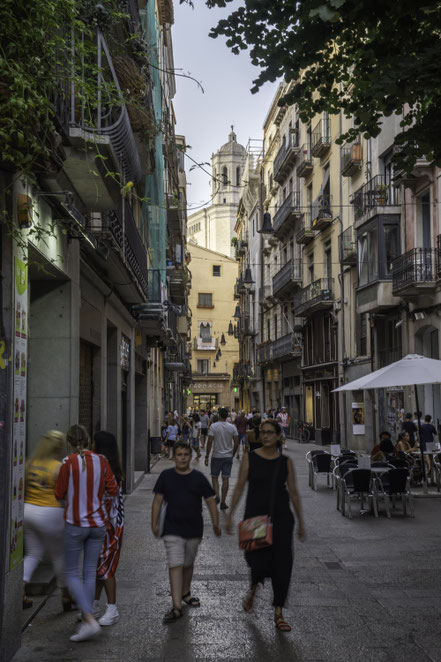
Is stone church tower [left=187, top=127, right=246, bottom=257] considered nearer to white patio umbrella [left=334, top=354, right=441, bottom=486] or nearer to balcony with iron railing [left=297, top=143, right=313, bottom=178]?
balcony with iron railing [left=297, top=143, right=313, bottom=178]

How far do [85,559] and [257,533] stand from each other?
1.43 metres

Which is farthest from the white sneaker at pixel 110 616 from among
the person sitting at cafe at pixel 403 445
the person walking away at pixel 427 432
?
the person walking away at pixel 427 432

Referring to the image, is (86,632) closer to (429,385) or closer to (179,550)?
(179,550)

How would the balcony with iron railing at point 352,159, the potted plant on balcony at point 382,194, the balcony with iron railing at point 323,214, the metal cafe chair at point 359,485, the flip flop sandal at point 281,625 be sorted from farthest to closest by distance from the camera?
1. the balcony with iron railing at point 323,214
2. the balcony with iron railing at point 352,159
3. the potted plant on balcony at point 382,194
4. the metal cafe chair at point 359,485
5. the flip flop sandal at point 281,625

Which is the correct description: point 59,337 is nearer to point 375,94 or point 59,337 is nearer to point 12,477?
point 12,477

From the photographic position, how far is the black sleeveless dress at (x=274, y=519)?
6.43 metres

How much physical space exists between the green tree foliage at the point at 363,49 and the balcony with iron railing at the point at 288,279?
109 ft

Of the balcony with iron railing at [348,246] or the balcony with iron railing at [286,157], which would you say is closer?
Answer: the balcony with iron railing at [348,246]

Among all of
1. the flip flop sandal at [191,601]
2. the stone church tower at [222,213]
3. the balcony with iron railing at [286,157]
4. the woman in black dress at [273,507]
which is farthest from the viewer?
the stone church tower at [222,213]

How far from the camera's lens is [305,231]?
125ft

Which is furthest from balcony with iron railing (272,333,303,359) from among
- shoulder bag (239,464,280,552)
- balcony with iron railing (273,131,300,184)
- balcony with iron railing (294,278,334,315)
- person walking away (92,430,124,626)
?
shoulder bag (239,464,280,552)

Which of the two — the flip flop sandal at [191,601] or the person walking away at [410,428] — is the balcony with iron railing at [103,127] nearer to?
the flip flop sandal at [191,601]

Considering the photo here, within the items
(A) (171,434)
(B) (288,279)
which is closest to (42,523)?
(A) (171,434)

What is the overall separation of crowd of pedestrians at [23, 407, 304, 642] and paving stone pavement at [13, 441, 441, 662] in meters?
0.20
